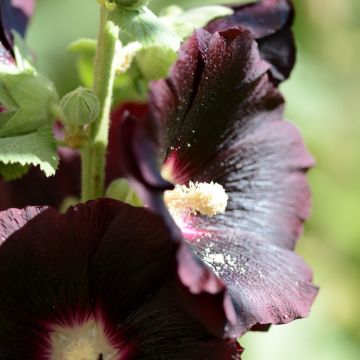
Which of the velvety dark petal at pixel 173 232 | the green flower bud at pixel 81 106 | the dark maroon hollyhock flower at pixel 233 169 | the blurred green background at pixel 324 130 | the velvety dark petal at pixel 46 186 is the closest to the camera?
the velvety dark petal at pixel 173 232

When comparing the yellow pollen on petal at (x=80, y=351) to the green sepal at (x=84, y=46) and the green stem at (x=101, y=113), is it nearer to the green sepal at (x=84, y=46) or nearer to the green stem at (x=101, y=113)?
the green stem at (x=101, y=113)

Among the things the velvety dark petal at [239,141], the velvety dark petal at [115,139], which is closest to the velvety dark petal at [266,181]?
the velvety dark petal at [239,141]

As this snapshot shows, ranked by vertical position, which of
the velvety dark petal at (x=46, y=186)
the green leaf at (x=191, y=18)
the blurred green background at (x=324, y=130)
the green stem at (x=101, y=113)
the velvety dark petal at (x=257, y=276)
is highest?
the green leaf at (x=191, y=18)

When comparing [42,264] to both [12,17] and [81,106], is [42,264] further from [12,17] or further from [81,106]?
[12,17]

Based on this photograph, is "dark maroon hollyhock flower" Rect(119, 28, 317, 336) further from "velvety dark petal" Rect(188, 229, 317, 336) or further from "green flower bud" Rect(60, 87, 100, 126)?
"green flower bud" Rect(60, 87, 100, 126)

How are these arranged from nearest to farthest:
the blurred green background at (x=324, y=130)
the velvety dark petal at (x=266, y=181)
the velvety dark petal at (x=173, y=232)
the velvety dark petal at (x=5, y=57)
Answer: the velvety dark petal at (x=173, y=232) < the velvety dark petal at (x=5, y=57) < the velvety dark petal at (x=266, y=181) < the blurred green background at (x=324, y=130)

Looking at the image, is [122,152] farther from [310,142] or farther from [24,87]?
[310,142]

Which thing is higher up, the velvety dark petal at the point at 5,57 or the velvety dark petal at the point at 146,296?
the velvety dark petal at the point at 5,57

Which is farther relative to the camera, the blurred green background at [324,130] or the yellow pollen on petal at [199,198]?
the blurred green background at [324,130]
